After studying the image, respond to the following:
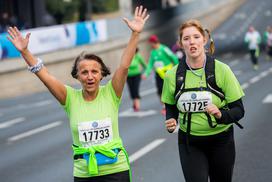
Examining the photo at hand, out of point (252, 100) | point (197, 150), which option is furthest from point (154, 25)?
point (197, 150)

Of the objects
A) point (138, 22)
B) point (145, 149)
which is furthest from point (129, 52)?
point (145, 149)

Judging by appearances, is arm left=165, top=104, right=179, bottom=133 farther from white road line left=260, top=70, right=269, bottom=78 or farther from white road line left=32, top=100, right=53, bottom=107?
white road line left=260, top=70, right=269, bottom=78

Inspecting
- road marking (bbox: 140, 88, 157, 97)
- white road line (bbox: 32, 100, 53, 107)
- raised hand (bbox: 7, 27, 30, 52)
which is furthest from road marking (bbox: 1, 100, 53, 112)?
raised hand (bbox: 7, 27, 30, 52)

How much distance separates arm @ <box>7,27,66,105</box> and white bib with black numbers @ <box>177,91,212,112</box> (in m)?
0.99

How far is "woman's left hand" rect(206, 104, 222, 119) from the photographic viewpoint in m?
5.48

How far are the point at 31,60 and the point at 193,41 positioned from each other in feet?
4.24

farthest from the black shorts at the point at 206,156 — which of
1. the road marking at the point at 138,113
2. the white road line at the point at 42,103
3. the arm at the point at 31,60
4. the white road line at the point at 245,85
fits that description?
the white road line at the point at 42,103

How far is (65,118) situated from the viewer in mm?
17922

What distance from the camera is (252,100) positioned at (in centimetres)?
1858

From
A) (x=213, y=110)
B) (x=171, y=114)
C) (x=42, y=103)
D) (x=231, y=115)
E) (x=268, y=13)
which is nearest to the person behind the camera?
(x=213, y=110)

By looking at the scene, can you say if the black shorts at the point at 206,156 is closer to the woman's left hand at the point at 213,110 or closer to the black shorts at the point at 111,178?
the woman's left hand at the point at 213,110

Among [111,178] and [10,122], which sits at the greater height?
[10,122]

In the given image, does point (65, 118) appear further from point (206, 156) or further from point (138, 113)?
point (206, 156)

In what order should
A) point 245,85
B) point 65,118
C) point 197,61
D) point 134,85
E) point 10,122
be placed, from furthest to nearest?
point 245,85
point 134,85
point 65,118
point 10,122
point 197,61
